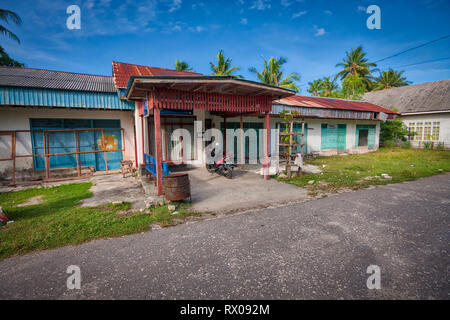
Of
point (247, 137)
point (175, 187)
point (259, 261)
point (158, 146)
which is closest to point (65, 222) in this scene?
point (175, 187)

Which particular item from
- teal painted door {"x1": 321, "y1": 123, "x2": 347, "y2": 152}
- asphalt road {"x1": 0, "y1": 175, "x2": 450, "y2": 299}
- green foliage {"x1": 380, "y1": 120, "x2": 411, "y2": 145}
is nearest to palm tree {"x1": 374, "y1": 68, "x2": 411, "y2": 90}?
green foliage {"x1": 380, "y1": 120, "x2": 411, "y2": 145}

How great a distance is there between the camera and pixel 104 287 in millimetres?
2592

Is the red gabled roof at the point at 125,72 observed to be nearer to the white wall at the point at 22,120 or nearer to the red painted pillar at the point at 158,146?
the white wall at the point at 22,120

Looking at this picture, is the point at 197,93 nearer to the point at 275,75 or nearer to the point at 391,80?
the point at 275,75

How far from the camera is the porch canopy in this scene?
18.6ft

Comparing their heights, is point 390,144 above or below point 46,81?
below

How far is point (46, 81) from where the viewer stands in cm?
884

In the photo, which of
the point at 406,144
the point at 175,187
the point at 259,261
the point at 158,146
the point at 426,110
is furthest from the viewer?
the point at 406,144

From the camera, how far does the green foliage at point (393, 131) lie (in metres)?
19.6

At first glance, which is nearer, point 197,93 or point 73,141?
point 197,93

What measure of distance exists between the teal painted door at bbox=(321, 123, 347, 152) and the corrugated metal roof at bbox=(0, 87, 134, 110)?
13133mm

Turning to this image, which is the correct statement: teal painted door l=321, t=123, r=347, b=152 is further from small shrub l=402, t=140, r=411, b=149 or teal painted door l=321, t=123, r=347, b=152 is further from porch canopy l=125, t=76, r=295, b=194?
porch canopy l=125, t=76, r=295, b=194

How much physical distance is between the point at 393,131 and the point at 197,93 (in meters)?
21.1

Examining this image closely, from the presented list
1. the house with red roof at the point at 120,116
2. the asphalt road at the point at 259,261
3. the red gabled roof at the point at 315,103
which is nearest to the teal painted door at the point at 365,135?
the red gabled roof at the point at 315,103
